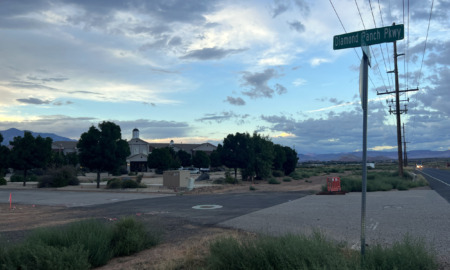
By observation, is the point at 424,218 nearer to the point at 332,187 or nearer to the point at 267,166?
the point at 332,187

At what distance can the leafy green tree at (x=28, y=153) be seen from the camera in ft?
134

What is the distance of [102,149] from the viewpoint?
3588 centimetres

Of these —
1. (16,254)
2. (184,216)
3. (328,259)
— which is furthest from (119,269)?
(184,216)

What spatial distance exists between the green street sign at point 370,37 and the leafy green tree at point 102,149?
106 ft

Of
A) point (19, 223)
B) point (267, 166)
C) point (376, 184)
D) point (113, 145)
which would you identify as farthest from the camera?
A: point (267, 166)

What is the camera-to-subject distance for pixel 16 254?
7219 millimetres

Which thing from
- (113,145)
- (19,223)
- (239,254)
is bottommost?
(19,223)

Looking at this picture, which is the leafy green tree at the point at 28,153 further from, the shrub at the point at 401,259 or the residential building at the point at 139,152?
the shrub at the point at 401,259

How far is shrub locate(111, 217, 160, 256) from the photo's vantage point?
28.6ft

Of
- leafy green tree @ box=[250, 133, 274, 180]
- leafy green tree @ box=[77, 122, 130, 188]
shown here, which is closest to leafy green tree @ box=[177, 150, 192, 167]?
leafy green tree @ box=[250, 133, 274, 180]

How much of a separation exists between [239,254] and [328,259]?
5.56ft

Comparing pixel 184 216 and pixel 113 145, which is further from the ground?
pixel 113 145

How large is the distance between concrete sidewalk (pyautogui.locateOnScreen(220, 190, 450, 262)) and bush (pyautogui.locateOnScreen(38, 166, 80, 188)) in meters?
29.8

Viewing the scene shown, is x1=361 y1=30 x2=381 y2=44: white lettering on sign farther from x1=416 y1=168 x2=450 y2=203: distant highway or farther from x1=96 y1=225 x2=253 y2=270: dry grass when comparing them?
x1=416 y1=168 x2=450 y2=203: distant highway
